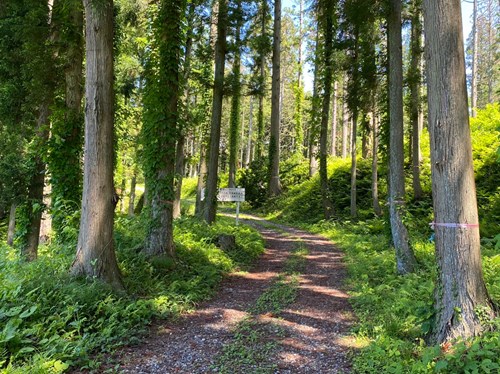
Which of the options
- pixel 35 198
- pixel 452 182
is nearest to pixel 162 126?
pixel 35 198

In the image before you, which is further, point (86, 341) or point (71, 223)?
point (71, 223)

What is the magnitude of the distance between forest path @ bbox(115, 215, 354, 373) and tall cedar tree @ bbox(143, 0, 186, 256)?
1.79 m

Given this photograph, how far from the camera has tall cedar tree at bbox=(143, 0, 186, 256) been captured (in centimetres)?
736

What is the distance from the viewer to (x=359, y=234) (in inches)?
506

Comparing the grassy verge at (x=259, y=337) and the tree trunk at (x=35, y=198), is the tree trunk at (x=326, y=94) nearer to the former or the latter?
the grassy verge at (x=259, y=337)

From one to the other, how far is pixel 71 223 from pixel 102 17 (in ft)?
12.6

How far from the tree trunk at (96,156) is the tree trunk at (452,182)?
4566 mm

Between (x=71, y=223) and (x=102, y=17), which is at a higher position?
(x=102, y=17)

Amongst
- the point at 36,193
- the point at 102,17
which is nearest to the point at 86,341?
the point at 102,17

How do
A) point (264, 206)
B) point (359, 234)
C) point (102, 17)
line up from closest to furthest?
point (102, 17)
point (359, 234)
point (264, 206)

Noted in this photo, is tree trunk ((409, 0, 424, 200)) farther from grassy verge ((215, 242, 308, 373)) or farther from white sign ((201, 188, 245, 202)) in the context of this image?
grassy verge ((215, 242, 308, 373))

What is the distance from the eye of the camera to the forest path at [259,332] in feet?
13.0

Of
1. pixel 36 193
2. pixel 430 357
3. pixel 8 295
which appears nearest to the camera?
pixel 430 357

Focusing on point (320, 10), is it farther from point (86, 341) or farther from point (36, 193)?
point (86, 341)
